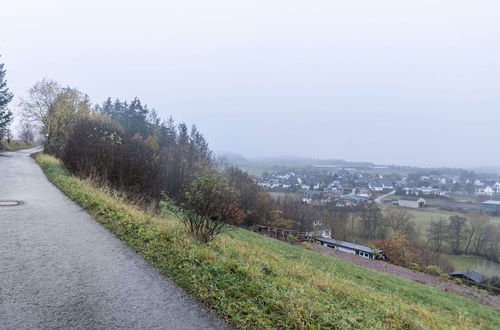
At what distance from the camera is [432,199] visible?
78.8 m

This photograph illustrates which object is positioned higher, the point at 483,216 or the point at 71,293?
the point at 71,293

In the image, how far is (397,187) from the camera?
93.6 meters

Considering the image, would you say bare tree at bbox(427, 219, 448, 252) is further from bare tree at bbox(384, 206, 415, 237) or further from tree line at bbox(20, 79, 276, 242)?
tree line at bbox(20, 79, 276, 242)

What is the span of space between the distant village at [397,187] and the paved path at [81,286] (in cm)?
6113

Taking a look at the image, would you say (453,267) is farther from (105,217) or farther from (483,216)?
(105,217)

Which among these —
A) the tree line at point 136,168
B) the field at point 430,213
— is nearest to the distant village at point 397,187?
the field at point 430,213

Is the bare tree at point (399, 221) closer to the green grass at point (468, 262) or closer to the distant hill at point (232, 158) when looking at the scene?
the green grass at point (468, 262)

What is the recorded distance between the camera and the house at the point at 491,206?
2564 inches

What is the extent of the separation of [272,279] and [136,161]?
10283mm

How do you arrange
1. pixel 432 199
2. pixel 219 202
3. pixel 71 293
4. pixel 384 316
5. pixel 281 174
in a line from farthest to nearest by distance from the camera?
pixel 281 174, pixel 432 199, pixel 219 202, pixel 384 316, pixel 71 293

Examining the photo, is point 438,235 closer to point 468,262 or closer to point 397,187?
point 468,262

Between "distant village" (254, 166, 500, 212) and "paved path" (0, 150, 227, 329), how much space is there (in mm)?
61126

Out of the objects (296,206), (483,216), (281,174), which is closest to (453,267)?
(483,216)

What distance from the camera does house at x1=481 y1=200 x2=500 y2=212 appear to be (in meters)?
65.1
